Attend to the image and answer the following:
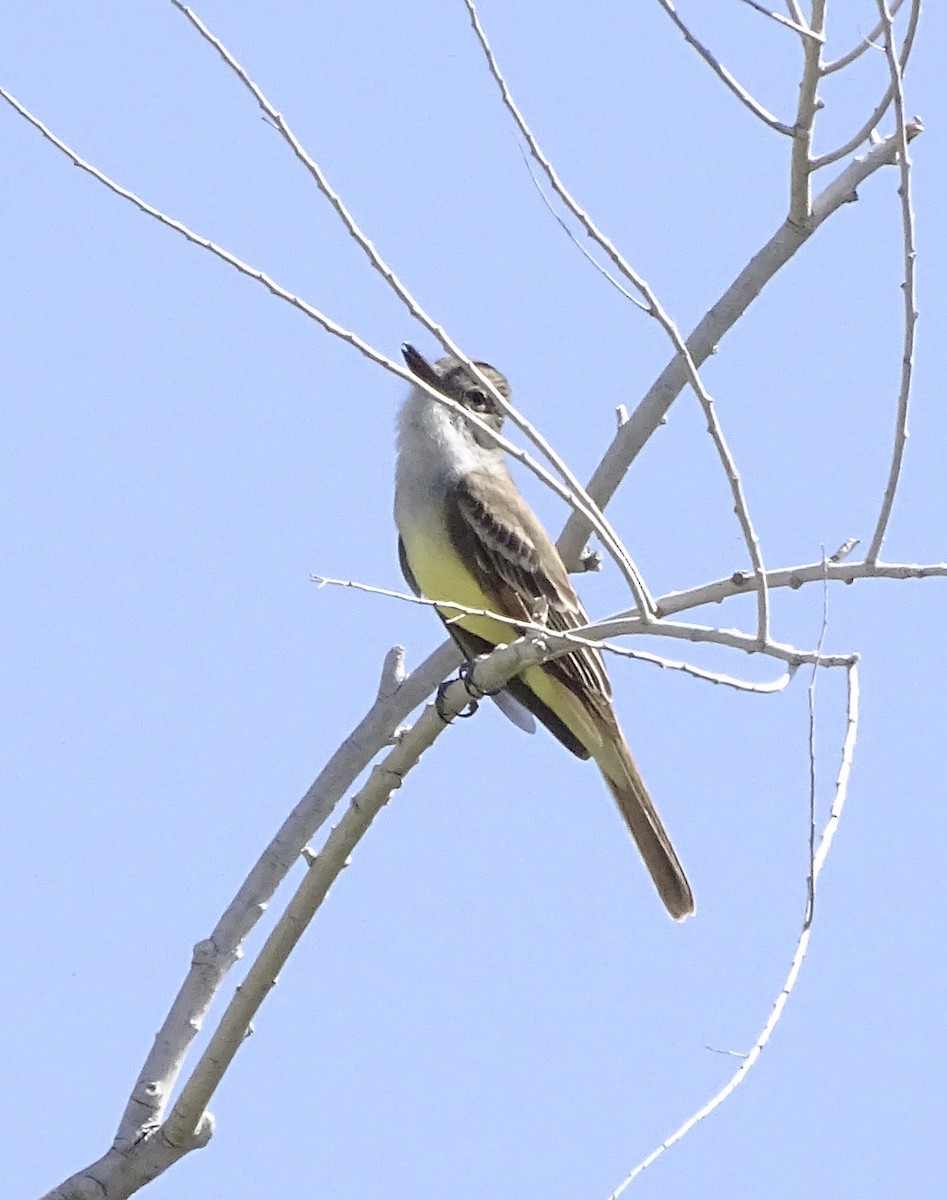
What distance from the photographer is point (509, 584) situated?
7.52 metres

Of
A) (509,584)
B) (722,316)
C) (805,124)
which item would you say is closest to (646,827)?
(509,584)

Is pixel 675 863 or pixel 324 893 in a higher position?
pixel 675 863

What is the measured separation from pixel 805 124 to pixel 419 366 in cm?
326

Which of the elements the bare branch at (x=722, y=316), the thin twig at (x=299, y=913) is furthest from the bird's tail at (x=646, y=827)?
the thin twig at (x=299, y=913)

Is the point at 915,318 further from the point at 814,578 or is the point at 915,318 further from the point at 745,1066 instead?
the point at 745,1066

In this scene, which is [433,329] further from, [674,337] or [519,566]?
[519,566]

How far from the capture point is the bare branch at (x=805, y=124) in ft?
15.1

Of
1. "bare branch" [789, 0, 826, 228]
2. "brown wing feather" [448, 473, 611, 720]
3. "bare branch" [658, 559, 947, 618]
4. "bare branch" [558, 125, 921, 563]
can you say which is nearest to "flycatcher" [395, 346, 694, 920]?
"brown wing feather" [448, 473, 611, 720]

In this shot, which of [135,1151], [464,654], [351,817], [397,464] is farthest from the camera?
[397,464]

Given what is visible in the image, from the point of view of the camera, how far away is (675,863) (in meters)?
7.63

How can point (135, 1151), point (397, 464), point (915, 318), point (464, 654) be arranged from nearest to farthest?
point (915, 318)
point (135, 1151)
point (464, 654)
point (397, 464)

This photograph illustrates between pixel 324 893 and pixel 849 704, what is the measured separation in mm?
1892

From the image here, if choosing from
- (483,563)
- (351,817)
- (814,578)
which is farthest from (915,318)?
(483,563)

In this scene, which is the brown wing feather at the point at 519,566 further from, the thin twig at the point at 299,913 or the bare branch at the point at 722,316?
the thin twig at the point at 299,913
